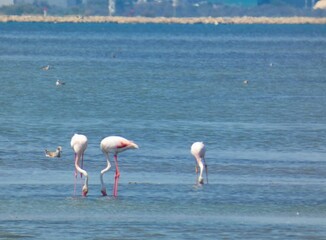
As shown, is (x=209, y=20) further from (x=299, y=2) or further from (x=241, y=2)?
(x=299, y=2)

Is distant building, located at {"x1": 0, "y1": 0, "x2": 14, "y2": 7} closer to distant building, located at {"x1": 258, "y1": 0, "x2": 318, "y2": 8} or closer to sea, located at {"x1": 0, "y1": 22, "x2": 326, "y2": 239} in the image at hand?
distant building, located at {"x1": 258, "y1": 0, "x2": 318, "y2": 8}

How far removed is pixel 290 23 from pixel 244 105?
142 metres

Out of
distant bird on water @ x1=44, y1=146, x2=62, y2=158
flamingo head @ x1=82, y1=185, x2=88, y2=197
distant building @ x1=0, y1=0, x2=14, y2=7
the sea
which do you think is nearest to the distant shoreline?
distant building @ x1=0, y1=0, x2=14, y2=7

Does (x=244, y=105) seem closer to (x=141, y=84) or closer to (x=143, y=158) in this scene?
(x=141, y=84)

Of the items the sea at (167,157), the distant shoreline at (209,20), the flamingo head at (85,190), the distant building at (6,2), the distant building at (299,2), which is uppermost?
the flamingo head at (85,190)

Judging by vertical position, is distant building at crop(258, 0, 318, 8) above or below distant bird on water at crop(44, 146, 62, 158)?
below

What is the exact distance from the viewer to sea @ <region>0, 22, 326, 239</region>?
56.1 ft


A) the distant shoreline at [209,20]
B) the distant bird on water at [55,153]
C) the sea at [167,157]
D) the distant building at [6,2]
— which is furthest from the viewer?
the distant shoreline at [209,20]

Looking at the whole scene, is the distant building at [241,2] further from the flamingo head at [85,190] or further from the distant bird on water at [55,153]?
the flamingo head at [85,190]

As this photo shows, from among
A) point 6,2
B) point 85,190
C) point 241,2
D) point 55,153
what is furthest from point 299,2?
point 85,190

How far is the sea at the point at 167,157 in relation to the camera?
17.1m

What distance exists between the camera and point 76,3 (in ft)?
586

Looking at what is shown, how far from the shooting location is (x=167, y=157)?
76.7ft

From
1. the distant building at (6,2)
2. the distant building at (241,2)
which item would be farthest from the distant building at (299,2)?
the distant building at (6,2)
